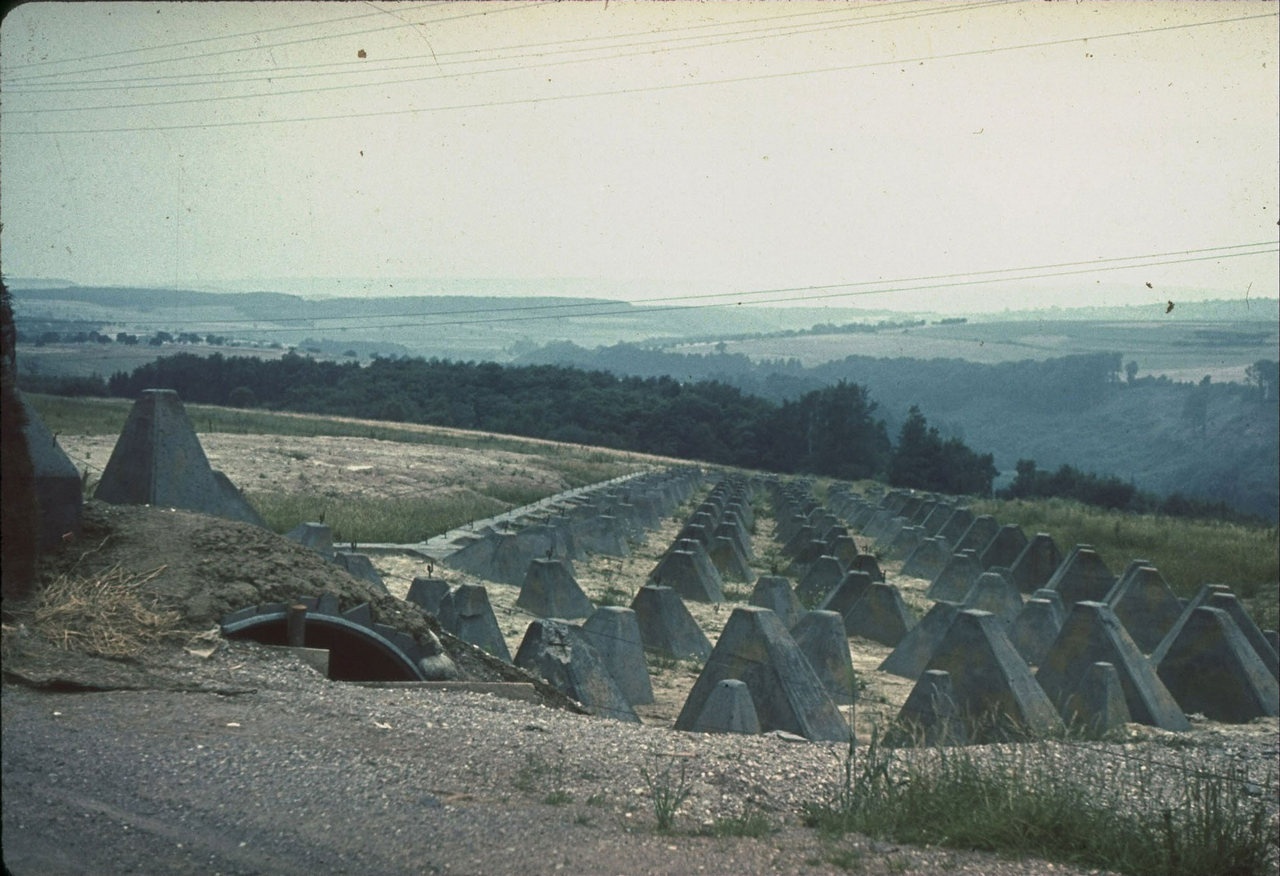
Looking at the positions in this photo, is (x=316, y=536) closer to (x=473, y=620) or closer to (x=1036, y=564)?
(x=473, y=620)

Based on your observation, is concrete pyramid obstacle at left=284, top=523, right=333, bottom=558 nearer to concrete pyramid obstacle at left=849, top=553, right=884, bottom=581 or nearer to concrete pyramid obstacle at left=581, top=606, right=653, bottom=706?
concrete pyramid obstacle at left=581, top=606, right=653, bottom=706

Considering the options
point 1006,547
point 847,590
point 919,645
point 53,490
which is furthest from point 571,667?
point 1006,547

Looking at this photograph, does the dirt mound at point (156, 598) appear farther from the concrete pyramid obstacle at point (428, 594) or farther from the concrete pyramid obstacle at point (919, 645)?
the concrete pyramid obstacle at point (919, 645)

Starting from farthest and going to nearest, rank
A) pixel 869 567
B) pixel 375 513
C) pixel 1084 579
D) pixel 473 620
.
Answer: pixel 375 513, pixel 1084 579, pixel 869 567, pixel 473 620

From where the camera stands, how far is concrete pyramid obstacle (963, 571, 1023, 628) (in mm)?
19438

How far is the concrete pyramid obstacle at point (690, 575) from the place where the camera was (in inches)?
811

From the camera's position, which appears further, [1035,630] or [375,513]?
[375,513]

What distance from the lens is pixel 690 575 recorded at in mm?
20766

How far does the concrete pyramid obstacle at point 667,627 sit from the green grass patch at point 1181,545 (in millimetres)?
12320

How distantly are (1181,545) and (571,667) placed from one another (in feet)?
82.5

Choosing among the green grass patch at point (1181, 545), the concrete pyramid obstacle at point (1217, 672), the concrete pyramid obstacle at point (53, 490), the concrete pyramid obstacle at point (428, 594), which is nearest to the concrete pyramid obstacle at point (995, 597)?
the concrete pyramid obstacle at point (1217, 672)

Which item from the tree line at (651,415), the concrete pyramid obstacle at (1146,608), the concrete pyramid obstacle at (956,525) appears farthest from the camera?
the tree line at (651,415)

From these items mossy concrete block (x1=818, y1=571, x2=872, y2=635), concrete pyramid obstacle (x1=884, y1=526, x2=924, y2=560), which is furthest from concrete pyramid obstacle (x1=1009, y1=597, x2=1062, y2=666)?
concrete pyramid obstacle (x1=884, y1=526, x2=924, y2=560)

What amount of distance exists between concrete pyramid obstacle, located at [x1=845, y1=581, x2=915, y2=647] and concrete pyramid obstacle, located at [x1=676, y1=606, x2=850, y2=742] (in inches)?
254
